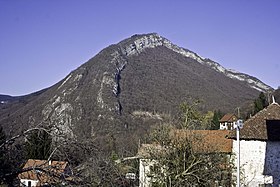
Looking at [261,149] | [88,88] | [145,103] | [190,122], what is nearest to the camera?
[190,122]

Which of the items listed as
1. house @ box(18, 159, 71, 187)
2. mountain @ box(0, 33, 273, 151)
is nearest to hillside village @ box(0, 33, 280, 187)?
house @ box(18, 159, 71, 187)

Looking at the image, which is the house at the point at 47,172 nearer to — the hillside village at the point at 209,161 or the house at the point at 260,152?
the hillside village at the point at 209,161

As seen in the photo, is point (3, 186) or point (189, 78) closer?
point (3, 186)

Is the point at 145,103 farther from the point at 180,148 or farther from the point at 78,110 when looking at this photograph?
the point at 180,148

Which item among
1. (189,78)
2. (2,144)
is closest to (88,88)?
(189,78)

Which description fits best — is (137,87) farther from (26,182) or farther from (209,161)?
(26,182)

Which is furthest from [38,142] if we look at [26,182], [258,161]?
[258,161]

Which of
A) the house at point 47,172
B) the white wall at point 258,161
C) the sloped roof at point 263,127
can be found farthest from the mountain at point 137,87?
the house at point 47,172
